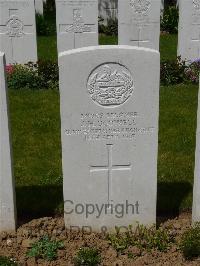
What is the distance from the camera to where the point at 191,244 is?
4480 millimetres

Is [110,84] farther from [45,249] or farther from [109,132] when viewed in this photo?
[45,249]

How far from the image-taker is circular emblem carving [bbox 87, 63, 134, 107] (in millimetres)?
4434

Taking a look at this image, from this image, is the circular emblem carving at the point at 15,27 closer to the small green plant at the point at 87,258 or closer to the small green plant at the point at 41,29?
the small green plant at the point at 41,29

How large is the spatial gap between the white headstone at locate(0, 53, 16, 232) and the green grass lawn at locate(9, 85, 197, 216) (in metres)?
0.48

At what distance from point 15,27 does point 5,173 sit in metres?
6.24

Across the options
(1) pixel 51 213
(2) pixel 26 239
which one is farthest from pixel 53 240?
(1) pixel 51 213

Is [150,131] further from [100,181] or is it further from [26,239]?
[26,239]

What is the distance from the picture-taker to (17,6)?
10.1 meters

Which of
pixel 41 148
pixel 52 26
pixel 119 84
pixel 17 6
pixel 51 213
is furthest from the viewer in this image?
pixel 52 26

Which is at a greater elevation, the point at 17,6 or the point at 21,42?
the point at 17,6

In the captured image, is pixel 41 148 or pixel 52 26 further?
pixel 52 26

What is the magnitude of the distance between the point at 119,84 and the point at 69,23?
606cm

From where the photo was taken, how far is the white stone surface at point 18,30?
33.2ft

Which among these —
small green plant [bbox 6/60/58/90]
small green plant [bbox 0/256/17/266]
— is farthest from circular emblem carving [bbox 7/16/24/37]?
small green plant [bbox 0/256/17/266]
